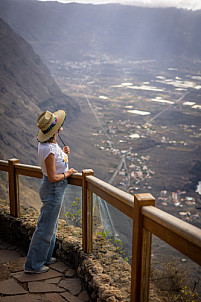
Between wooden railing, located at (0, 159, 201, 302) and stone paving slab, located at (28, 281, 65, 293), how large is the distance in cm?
36

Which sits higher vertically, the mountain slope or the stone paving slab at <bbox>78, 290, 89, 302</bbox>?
the mountain slope

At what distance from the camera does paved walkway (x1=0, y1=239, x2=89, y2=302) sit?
240 centimetres

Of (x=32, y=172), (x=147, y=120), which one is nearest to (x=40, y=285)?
(x=32, y=172)

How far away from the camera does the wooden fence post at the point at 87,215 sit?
8.54 ft

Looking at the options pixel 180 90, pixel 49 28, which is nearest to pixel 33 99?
pixel 49 28

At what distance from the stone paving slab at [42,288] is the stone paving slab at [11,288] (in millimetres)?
64

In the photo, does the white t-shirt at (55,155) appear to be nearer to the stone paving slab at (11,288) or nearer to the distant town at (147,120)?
the stone paving slab at (11,288)

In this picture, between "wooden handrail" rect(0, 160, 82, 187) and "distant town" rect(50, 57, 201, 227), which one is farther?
"distant town" rect(50, 57, 201, 227)

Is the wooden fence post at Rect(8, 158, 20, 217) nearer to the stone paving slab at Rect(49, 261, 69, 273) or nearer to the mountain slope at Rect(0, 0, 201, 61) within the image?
the stone paving slab at Rect(49, 261, 69, 273)

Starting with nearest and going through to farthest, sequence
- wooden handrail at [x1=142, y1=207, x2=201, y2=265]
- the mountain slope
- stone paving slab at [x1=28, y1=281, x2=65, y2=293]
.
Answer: wooden handrail at [x1=142, y1=207, x2=201, y2=265], stone paving slab at [x1=28, y1=281, x2=65, y2=293], the mountain slope

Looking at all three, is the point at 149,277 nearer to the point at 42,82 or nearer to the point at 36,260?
the point at 36,260

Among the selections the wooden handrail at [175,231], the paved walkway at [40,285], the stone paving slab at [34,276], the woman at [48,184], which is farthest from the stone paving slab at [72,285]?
the wooden handrail at [175,231]

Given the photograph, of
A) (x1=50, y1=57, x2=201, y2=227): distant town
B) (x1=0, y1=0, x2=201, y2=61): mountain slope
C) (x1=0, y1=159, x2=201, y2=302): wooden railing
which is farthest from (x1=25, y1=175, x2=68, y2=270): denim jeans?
(x1=0, y1=0, x2=201, y2=61): mountain slope

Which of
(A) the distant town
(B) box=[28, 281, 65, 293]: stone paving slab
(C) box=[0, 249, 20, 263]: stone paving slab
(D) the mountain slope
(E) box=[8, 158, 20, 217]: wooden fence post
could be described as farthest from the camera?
(D) the mountain slope
